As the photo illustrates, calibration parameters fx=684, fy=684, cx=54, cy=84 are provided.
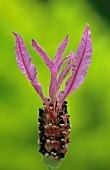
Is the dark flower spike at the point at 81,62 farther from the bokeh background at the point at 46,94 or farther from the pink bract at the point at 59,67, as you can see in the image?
the bokeh background at the point at 46,94

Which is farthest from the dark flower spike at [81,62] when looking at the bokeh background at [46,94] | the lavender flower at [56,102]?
the bokeh background at [46,94]

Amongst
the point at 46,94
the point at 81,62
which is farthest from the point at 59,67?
the point at 46,94

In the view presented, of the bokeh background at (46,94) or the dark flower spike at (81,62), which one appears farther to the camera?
the bokeh background at (46,94)

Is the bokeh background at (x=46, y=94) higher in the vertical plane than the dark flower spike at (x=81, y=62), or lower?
higher

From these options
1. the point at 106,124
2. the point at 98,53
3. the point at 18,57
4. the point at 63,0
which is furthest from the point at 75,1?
the point at 18,57

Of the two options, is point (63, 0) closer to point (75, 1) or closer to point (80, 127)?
point (75, 1)

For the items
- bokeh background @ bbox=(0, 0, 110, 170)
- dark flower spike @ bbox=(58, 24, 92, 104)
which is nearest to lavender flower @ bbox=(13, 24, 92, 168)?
dark flower spike @ bbox=(58, 24, 92, 104)

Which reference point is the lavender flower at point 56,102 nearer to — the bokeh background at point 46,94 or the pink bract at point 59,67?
the pink bract at point 59,67

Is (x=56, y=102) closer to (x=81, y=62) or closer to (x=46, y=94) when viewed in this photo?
(x=81, y=62)

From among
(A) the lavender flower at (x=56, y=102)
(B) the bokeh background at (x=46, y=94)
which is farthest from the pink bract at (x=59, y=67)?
(B) the bokeh background at (x=46, y=94)
